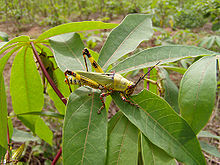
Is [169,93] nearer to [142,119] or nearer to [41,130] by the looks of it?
[142,119]

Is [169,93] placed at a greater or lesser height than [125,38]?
lesser

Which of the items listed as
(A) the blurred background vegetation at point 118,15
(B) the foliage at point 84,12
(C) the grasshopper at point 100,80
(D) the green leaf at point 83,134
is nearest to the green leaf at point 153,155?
(D) the green leaf at point 83,134

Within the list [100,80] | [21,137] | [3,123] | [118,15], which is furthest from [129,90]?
[118,15]

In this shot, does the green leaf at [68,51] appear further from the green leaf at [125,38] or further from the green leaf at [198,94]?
the green leaf at [198,94]

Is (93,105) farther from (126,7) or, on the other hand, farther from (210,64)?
(126,7)

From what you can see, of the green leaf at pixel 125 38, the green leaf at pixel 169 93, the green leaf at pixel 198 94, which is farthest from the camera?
the green leaf at pixel 169 93

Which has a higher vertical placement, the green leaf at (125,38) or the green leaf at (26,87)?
the green leaf at (125,38)

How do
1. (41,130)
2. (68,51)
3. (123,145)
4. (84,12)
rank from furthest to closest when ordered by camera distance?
1. (84,12)
2. (41,130)
3. (68,51)
4. (123,145)
